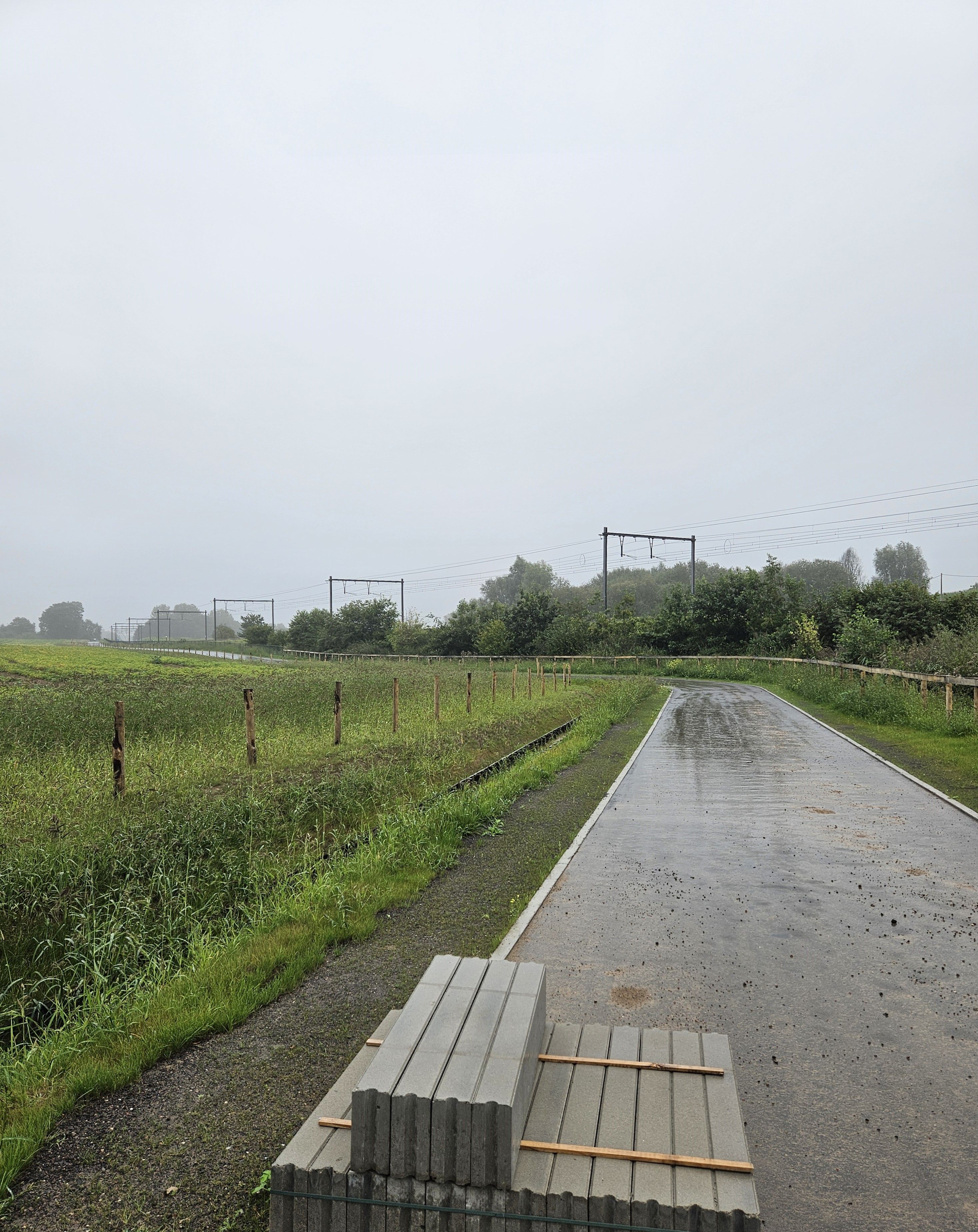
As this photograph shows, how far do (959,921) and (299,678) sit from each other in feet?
87.6

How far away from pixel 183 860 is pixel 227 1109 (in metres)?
4.46

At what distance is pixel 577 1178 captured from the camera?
107 inches

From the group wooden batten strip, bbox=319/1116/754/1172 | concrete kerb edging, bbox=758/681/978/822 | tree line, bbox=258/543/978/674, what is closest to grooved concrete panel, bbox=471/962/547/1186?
wooden batten strip, bbox=319/1116/754/1172

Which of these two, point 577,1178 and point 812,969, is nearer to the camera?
point 577,1178

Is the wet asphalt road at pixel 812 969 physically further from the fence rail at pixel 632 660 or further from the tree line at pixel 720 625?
the tree line at pixel 720 625

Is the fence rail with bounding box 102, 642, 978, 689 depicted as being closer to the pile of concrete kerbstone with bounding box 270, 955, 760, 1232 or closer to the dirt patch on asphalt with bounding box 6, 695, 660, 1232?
the dirt patch on asphalt with bounding box 6, 695, 660, 1232

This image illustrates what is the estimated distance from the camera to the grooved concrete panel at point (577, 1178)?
2609mm

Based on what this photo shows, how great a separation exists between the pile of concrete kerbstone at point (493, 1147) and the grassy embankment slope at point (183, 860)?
5.16 feet

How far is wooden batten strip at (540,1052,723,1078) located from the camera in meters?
3.32

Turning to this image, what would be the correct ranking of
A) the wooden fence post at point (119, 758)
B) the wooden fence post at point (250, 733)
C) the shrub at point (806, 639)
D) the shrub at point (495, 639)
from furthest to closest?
the shrub at point (495, 639)
the shrub at point (806, 639)
the wooden fence post at point (250, 733)
the wooden fence post at point (119, 758)

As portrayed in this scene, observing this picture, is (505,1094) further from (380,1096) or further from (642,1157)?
(642,1157)

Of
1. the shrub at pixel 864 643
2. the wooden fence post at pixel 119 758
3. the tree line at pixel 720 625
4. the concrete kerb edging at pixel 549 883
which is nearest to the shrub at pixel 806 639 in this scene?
the tree line at pixel 720 625

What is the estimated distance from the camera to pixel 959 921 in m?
6.23

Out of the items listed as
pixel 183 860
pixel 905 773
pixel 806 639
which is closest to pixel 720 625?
pixel 806 639
